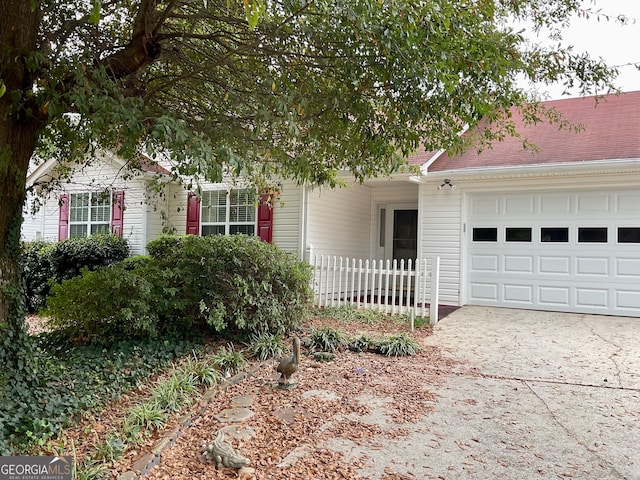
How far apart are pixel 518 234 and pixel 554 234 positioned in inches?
25.6

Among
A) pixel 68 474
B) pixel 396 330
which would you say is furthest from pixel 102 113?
pixel 396 330

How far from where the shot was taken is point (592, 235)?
350 inches

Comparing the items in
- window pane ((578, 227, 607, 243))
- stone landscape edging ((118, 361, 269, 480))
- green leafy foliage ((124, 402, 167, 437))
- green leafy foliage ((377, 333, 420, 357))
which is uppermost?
window pane ((578, 227, 607, 243))

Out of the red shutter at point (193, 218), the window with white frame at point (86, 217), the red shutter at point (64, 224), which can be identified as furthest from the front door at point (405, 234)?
the red shutter at point (64, 224)

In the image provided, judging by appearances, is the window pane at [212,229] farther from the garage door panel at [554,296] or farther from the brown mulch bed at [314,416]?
the garage door panel at [554,296]

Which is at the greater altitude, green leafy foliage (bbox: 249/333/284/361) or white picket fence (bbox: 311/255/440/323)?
white picket fence (bbox: 311/255/440/323)

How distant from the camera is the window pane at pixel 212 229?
38.9 ft

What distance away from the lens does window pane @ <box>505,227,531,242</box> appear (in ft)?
31.1

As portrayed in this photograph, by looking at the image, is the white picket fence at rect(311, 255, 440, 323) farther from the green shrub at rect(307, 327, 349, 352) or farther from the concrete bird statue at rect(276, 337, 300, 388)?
the concrete bird statue at rect(276, 337, 300, 388)

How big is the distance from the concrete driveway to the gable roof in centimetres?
336

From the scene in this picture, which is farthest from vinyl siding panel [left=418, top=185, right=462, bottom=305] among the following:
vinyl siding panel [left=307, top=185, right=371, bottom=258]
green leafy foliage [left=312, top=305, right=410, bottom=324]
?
vinyl siding panel [left=307, top=185, right=371, bottom=258]

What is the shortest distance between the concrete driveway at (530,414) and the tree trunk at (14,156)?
292cm

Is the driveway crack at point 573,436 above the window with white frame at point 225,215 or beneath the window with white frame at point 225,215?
beneath

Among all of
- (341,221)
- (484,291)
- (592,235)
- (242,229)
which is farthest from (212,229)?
(592,235)
